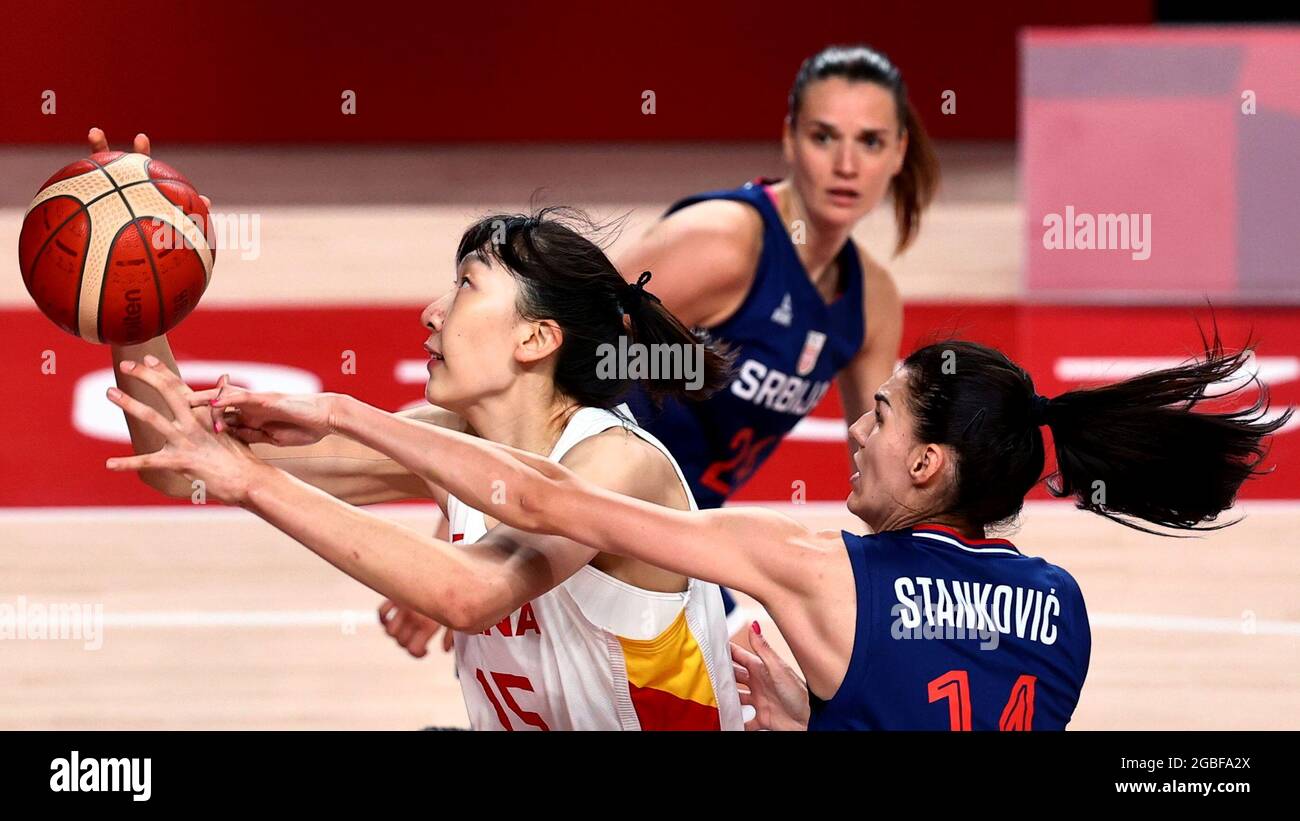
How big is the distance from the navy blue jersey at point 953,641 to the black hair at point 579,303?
0.57 m

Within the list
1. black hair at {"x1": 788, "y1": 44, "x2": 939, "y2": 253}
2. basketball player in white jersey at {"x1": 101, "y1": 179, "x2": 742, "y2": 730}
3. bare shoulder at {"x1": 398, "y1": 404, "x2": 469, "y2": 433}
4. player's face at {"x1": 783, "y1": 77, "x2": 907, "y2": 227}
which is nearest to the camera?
basketball player in white jersey at {"x1": 101, "y1": 179, "x2": 742, "y2": 730}

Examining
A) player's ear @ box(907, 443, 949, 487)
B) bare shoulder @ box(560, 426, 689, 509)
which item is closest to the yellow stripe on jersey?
bare shoulder @ box(560, 426, 689, 509)

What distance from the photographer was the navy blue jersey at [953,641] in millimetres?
2436

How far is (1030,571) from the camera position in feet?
8.44

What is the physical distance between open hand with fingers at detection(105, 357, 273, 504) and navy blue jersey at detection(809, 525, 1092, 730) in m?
0.94

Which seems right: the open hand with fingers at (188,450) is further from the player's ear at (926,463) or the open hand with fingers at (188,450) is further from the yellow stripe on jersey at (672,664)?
the player's ear at (926,463)

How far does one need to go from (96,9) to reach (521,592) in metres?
8.23

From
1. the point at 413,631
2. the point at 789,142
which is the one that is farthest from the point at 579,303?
the point at 789,142

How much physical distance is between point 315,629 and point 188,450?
2.98 meters

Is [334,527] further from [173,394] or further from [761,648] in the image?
[761,648]

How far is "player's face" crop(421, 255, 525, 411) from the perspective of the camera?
2.75m

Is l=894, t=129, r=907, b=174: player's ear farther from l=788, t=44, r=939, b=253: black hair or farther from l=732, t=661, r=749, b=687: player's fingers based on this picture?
l=732, t=661, r=749, b=687: player's fingers
